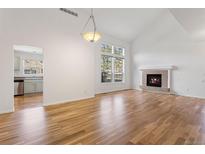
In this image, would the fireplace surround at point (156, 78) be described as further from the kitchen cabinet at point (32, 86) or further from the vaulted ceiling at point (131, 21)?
the kitchen cabinet at point (32, 86)

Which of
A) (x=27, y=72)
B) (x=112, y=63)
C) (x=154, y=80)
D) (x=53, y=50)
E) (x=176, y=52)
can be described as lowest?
(x=154, y=80)

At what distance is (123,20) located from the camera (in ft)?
24.1

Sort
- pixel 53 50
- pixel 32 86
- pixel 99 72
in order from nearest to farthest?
pixel 53 50, pixel 32 86, pixel 99 72

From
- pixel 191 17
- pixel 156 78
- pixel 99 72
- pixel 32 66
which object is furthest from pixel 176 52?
pixel 32 66

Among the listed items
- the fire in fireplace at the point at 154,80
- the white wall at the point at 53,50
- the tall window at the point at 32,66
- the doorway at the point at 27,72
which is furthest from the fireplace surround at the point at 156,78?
the tall window at the point at 32,66

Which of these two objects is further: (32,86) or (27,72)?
(27,72)

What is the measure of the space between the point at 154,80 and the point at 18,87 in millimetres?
7531

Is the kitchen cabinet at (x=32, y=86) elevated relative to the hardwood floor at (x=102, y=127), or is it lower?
elevated

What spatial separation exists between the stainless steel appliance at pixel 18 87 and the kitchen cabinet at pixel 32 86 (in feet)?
0.70

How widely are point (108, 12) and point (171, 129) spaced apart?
214 inches

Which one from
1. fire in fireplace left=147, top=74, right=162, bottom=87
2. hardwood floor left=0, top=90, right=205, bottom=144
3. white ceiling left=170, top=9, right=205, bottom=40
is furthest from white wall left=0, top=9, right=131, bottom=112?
fire in fireplace left=147, top=74, right=162, bottom=87

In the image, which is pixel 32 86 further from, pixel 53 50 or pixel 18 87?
pixel 53 50

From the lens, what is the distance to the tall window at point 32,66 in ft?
26.4
